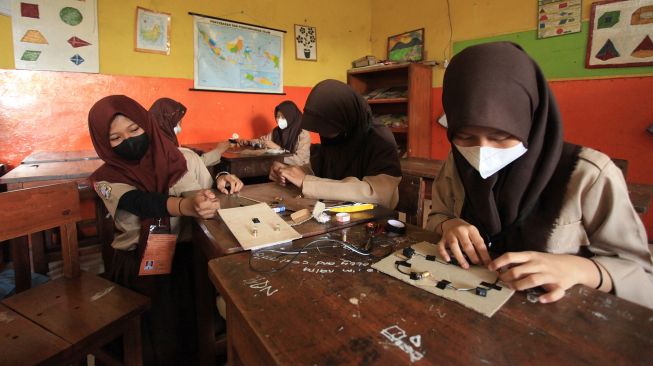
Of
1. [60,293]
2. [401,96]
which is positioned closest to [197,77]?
[401,96]

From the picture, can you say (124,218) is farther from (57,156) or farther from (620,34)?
(620,34)

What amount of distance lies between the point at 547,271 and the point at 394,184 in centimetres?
84

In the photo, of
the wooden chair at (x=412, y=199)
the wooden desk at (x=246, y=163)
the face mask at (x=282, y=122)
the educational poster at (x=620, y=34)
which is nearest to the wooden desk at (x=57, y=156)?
the wooden desk at (x=246, y=163)

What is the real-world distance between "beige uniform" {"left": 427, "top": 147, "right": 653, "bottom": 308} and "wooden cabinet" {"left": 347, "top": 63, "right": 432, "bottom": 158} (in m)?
3.12

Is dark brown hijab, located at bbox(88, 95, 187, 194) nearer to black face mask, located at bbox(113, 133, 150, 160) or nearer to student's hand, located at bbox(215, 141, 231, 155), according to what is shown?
black face mask, located at bbox(113, 133, 150, 160)

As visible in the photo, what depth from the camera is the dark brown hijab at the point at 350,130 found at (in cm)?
159

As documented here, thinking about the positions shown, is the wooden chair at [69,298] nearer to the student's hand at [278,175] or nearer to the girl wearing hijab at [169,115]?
the student's hand at [278,175]

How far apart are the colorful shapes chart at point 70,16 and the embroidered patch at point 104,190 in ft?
7.63

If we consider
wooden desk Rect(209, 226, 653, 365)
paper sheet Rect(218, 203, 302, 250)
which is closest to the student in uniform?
paper sheet Rect(218, 203, 302, 250)

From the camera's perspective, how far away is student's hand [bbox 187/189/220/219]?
1.19 m

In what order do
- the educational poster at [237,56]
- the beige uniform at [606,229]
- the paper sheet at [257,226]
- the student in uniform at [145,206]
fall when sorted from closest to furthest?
1. the beige uniform at [606,229]
2. the paper sheet at [257,226]
3. the student in uniform at [145,206]
4. the educational poster at [237,56]

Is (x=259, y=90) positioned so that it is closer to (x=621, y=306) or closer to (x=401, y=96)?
(x=401, y=96)

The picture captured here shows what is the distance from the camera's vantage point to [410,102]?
150 inches

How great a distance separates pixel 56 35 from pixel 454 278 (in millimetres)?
3640
